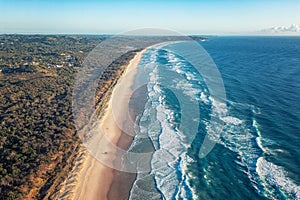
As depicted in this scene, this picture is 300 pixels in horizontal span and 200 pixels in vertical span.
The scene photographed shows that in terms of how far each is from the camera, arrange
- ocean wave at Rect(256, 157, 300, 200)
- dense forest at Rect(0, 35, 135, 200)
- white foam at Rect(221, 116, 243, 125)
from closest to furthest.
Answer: ocean wave at Rect(256, 157, 300, 200) < dense forest at Rect(0, 35, 135, 200) < white foam at Rect(221, 116, 243, 125)

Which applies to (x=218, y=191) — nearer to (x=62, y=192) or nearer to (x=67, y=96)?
(x=62, y=192)

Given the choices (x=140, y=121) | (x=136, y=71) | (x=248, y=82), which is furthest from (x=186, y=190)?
(x=136, y=71)

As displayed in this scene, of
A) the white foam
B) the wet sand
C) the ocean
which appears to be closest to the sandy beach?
the wet sand

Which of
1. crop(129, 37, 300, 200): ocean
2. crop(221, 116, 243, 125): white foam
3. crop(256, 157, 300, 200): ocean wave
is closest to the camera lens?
crop(256, 157, 300, 200): ocean wave

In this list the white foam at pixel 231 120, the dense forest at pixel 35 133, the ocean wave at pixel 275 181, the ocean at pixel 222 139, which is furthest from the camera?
the white foam at pixel 231 120

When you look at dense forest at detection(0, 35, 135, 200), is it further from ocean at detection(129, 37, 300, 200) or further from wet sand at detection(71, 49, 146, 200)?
ocean at detection(129, 37, 300, 200)

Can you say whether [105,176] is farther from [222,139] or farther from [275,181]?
[275,181]

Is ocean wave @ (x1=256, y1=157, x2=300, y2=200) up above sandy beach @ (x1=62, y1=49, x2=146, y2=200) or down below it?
above

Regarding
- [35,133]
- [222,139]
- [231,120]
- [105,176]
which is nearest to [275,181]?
[222,139]

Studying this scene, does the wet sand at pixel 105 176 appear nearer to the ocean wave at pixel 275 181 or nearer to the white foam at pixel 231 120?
the ocean wave at pixel 275 181

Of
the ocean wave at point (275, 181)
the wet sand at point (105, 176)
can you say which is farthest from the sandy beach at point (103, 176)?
the ocean wave at point (275, 181)
